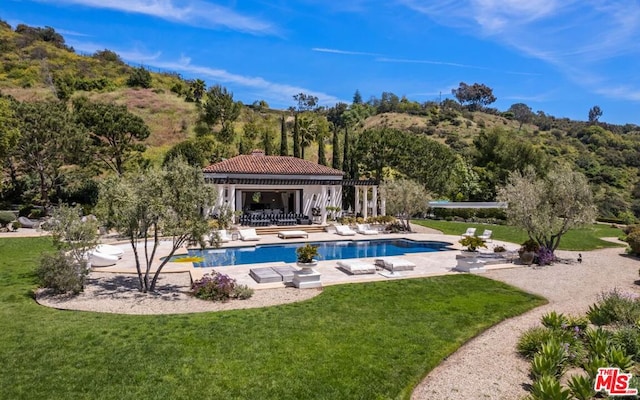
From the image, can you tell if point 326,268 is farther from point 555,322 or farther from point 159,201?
point 555,322

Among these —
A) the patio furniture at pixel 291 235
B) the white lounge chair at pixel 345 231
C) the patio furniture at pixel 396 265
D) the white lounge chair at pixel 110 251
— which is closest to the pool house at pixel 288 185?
the white lounge chair at pixel 345 231

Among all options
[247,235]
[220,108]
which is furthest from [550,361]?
[220,108]

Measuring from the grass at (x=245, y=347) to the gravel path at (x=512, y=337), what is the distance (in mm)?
303

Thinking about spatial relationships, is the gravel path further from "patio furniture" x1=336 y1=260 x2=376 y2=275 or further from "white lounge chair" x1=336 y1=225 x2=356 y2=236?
"white lounge chair" x1=336 y1=225 x2=356 y2=236

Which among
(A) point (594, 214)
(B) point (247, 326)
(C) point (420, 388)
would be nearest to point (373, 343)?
(C) point (420, 388)

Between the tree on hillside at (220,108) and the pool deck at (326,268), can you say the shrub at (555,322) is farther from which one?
the tree on hillside at (220,108)

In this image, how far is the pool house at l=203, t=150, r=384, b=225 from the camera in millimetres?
29281

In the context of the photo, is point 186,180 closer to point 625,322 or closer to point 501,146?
point 625,322

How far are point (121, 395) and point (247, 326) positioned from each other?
10.5 ft

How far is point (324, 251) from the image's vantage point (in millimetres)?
21578

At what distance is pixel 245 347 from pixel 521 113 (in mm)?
145814

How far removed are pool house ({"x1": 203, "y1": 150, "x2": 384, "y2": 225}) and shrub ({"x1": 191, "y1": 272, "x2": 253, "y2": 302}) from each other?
15.6 m

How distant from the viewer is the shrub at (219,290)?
11.0m

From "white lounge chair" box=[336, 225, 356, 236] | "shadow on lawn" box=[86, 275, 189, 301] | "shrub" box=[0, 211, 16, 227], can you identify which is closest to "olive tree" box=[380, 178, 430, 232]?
"white lounge chair" box=[336, 225, 356, 236]
